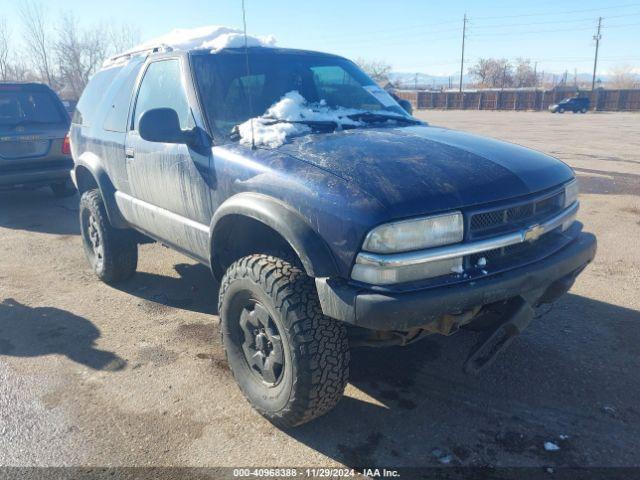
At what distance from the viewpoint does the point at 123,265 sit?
482 centimetres

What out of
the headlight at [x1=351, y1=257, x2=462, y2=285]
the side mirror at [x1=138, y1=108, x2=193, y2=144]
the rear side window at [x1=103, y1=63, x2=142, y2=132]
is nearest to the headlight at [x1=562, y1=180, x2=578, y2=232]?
the headlight at [x1=351, y1=257, x2=462, y2=285]

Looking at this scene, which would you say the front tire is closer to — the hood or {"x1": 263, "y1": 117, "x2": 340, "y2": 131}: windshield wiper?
the hood

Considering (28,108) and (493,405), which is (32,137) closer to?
(28,108)

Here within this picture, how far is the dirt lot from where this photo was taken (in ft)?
8.66

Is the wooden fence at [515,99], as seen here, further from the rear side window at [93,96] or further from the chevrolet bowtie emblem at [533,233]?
the chevrolet bowtie emblem at [533,233]

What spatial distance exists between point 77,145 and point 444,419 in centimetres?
432

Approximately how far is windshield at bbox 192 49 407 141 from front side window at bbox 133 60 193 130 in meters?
0.18

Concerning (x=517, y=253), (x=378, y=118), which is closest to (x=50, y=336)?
(x=378, y=118)

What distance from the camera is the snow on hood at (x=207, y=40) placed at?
3.71 meters

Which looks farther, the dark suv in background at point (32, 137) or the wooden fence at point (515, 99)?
the wooden fence at point (515, 99)

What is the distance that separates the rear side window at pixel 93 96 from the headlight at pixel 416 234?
3.51m

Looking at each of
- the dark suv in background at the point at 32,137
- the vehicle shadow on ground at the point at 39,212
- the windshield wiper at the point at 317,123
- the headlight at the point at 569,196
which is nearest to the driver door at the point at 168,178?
the windshield wiper at the point at 317,123

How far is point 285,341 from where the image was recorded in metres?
2.57

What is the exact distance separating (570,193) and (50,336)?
3.79 m
